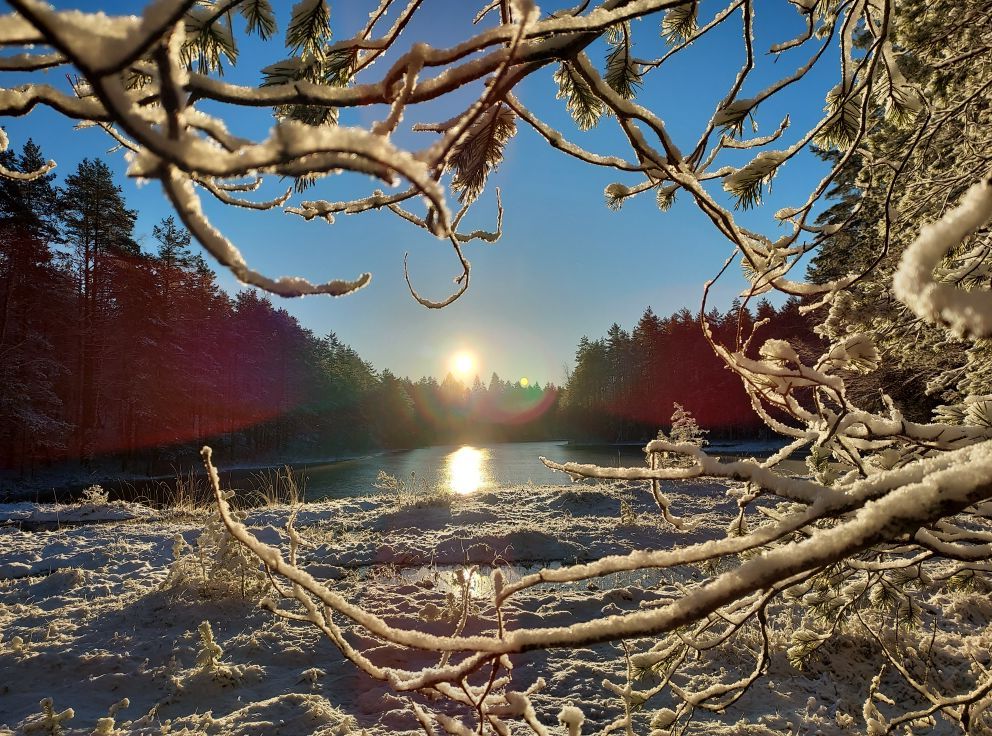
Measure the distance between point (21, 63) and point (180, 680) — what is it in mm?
4813

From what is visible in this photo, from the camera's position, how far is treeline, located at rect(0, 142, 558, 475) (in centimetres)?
2392

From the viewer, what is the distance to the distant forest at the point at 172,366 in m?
24.2

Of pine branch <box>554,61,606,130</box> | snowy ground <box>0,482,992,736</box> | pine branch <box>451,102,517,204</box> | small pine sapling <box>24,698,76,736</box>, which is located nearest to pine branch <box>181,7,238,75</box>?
pine branch <box>451,102,517,204</box>

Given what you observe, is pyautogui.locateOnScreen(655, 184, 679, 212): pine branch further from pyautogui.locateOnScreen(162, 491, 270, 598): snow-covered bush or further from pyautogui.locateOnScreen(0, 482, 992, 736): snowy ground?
pyautogui.locateOnScreen(162, 491, 270, 598): snow-covered bush

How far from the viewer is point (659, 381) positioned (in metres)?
57.3

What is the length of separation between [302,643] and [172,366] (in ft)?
113

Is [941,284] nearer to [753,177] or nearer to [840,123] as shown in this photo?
[753,177]

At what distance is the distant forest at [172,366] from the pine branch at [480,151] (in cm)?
1171

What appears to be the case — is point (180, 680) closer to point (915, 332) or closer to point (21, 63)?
point (21, 63)

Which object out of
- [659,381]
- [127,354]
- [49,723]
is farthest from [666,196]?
[659,381]

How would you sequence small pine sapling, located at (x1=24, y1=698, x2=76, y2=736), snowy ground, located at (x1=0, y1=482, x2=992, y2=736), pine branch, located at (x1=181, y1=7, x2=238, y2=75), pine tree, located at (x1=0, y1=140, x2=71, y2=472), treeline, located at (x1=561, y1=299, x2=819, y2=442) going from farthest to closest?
1. treeline, located at (x1=561, y1=299, x2=819, y2=442)
2. pine tree, located at (x1=0, y1=140, x2=71, y2=472)
3. snowy ground, located at (x1=0, y1=482, x2=992, y2=736)
4. small pine sapling, located at (x1=24, y1=698, x2=76, y2=736)
5. pine branch, located at (x1=181, y1=7, x2=238, y2=75)

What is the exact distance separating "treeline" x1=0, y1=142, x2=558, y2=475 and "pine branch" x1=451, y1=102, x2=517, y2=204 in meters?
15.9

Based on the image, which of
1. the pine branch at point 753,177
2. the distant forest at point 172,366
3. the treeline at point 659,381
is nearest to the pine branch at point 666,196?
the pine branch at point 753,177

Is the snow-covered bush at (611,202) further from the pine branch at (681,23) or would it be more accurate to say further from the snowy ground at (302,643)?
the snowy ground at (302,643)
